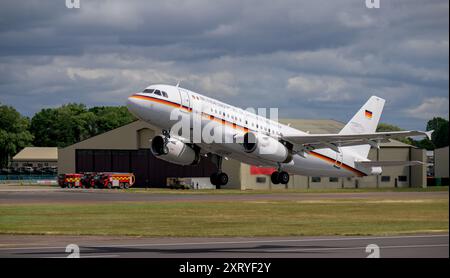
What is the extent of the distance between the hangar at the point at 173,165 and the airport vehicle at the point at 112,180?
8.04 meters

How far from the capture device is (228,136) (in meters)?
58.9

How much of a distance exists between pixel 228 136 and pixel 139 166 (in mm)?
98302

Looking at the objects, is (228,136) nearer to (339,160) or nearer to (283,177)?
(283,177)

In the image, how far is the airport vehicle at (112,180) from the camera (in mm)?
141000

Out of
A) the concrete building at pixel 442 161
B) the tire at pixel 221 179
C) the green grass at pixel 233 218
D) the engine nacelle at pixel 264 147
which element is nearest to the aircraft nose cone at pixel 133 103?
the engine nacelle at pixel 264 147

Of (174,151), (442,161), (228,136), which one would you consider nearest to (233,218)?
(228,136)

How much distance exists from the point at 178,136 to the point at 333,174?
18584 mm

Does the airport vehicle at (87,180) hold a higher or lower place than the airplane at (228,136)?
lower

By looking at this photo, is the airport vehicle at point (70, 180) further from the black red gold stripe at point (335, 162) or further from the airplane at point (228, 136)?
the airplane at point (228, 136)

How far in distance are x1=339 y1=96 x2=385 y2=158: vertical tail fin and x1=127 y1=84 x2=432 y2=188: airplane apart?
16.1m

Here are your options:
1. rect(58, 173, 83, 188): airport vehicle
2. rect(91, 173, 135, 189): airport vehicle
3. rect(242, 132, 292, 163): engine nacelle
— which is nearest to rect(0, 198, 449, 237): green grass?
rect(242, 132, 292, 163): engine nacelle

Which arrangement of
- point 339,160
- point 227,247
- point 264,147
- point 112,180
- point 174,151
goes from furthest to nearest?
1. point 112,180
2. point 339,160
3. point 264,147
4. point 174,151
5. point 227,247

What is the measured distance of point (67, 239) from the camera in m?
56.6
